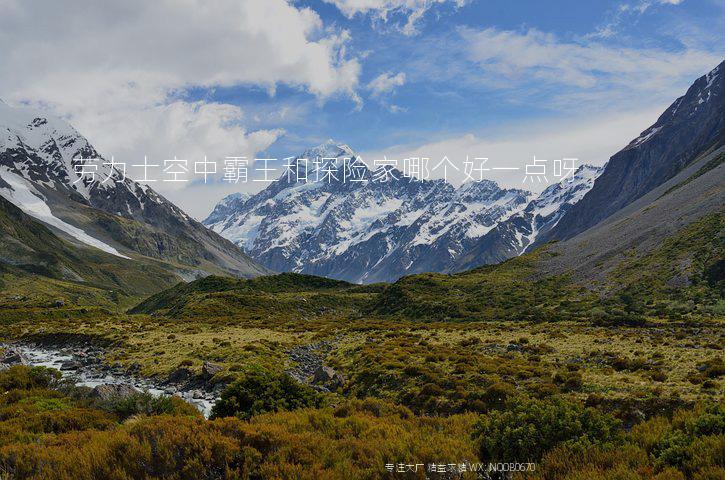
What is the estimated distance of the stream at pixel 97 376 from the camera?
86.7 ft

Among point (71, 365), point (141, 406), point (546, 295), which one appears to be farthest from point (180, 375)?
point (546, 295)

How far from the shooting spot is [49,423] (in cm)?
1587

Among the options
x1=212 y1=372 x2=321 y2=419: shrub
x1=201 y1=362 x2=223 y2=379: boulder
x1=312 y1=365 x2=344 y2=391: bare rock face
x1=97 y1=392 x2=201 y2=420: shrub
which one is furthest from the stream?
x1=312 y1=365 x2=344 y2=391: bare rock face

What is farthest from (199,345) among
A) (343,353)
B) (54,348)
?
(54,348)

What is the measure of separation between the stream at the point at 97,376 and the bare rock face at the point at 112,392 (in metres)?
3.36

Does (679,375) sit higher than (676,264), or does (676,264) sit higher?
(676,264)

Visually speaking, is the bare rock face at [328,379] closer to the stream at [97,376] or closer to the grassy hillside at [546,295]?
the stream at [97,376]

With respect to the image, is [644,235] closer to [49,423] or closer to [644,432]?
[644,432]

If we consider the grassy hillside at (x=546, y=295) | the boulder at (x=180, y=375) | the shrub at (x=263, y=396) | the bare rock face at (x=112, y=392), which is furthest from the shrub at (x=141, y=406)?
the grassy hillside at (x=546, y=295)

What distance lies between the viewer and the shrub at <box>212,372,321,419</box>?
17923 millimetres

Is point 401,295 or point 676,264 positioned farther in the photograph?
point 401,295

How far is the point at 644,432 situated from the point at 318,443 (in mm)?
8603

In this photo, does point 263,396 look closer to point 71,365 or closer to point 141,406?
point 141,406

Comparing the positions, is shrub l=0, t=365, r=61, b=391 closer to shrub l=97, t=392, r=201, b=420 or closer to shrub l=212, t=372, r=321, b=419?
shrub l=97, t=392, r=201, b=420
